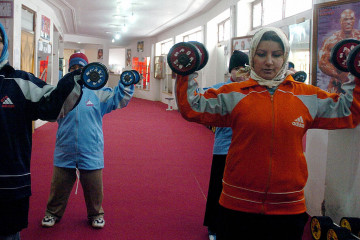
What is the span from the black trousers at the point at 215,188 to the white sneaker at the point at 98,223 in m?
0.97

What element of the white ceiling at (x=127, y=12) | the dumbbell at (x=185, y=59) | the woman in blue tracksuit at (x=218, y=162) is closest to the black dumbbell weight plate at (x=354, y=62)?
the dumbbell at (x=185, y=59)

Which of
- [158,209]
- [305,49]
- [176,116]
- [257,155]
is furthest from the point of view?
[176,116]

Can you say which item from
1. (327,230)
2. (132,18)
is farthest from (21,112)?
(132,18)

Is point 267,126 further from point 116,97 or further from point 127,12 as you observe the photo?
point 127,12

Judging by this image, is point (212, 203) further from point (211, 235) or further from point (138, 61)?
point (138, 61)

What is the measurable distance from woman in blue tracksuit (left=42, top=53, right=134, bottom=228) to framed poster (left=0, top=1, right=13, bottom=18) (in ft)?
13.9

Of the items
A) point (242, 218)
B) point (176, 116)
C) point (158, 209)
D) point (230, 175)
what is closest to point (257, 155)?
point (230, 175)

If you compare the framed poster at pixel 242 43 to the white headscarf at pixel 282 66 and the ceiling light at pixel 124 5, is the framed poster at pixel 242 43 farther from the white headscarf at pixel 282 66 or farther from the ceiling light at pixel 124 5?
the white headscarf at pixel 282 66

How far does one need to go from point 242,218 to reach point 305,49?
383 centimetres

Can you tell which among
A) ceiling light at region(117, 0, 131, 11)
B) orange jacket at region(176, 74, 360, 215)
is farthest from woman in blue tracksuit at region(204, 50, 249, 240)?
ceiling light at region(117, 0, 131, 11)

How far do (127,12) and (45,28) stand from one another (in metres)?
3.37

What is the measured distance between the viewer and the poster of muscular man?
2.94 metres

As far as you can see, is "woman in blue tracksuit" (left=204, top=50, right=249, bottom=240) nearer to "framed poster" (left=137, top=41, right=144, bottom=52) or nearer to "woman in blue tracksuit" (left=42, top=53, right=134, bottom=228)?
"woman in blue tracksuit" (left=42, top=53, right=134, bottom=228)

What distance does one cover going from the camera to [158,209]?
3910 mm
